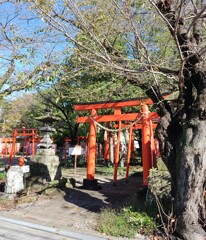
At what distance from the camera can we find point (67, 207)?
7.15 m

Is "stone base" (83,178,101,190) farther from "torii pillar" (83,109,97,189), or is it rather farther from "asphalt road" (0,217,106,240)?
"asphalt road" (0,217,106,240)

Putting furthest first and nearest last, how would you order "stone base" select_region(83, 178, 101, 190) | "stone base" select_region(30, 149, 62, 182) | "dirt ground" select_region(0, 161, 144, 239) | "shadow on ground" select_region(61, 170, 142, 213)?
"stone base" select_region(30, 149, 62, 182) < "stone base" select_region(83, 178, 101, 190) < "shadow on ground" select_region(61, 170, 142, 213) < "dirt ground" select_region(0, 161, 144, 239)

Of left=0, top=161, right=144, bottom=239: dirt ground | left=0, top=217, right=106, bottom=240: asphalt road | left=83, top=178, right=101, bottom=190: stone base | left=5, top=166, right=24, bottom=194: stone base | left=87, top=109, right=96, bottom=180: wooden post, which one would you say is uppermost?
left=87, top=109, right=96, bottom=180: wooden post

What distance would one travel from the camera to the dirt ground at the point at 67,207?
231 inches

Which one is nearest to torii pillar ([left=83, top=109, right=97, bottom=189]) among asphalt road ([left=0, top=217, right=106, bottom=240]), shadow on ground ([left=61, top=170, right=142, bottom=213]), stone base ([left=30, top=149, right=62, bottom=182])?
shadow on ground ([left=61, top=170, right=142, bottom=213])

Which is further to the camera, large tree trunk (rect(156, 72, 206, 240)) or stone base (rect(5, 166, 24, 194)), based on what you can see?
stone base (rect(5, 166, 24, 194))

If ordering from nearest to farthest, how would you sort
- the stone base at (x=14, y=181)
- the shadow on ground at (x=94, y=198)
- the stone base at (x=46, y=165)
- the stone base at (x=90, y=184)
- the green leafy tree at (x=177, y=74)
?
the green leafy tree at (x=177, y=74), the shadow on ground at (x=94, y=198), the stone base at (x=14, y=181), the stone base at (x=90, y=184), the stone base at (x=46, y=165)

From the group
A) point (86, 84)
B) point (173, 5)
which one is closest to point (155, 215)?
point (173, 5)

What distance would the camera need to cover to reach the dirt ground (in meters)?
5.87

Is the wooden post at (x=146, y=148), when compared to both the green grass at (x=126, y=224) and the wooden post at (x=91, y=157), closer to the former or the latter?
the green grass at (x=126, y=224)

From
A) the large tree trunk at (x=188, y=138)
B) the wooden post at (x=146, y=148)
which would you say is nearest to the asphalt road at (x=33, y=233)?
the large tree trunk at (x=188, y=138)

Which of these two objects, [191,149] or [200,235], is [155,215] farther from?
[191,149]

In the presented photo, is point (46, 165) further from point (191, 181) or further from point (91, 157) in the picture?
point (191, 181)

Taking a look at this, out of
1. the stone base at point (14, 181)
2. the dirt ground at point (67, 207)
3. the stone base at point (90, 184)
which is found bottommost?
the dirt ground at point (67, 207)
